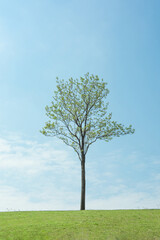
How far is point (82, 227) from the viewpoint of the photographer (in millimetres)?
21625

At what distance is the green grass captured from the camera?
66.1 ft

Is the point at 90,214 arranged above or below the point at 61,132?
below

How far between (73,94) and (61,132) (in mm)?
5492

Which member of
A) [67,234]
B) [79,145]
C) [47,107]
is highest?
[47,107]

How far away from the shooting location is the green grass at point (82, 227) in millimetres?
20141

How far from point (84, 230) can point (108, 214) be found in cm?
597

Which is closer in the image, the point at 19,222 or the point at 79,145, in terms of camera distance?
the point at 19,222

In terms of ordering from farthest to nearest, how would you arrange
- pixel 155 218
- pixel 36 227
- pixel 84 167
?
1. pixel 84 167
2. pixel 155 218
3. pixel 36 227

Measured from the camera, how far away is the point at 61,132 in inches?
1407

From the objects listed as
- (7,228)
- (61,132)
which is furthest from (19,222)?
(61,132)

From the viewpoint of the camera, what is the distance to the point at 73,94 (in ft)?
121

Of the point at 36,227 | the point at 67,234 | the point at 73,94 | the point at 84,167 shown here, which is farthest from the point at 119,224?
the point at 73,94

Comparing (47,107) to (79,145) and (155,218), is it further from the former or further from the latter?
(155,218)

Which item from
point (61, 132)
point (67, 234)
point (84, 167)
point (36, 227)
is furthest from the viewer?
point (61, 132)
